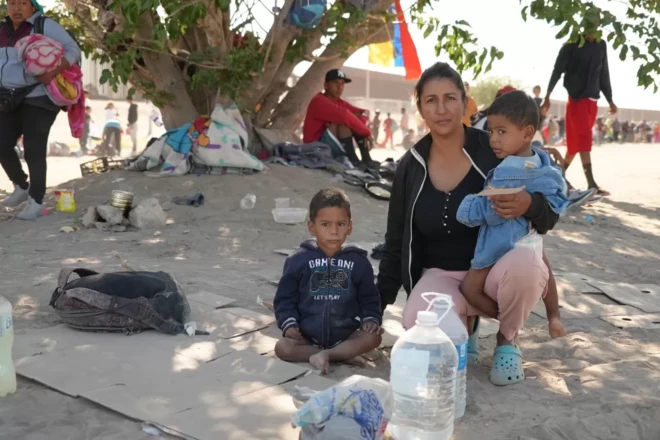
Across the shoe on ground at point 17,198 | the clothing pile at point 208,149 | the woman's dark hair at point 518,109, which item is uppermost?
the woman's dark hair at point 518,109

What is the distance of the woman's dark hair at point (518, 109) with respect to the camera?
120 inches

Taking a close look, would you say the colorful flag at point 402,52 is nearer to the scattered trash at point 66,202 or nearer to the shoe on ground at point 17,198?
the scattered trash at point 66,202

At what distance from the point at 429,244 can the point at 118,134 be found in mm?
17454

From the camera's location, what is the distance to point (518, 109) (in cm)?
305

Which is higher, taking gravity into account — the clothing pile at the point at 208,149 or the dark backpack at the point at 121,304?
the clothing pile at the point at 208,149

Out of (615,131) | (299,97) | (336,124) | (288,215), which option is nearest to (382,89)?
(615,131)

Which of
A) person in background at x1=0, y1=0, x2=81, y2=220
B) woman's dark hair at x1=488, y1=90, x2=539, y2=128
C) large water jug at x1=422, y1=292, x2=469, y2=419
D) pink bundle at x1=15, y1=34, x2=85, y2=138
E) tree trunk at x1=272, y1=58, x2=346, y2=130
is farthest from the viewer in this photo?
tree trunk at x1=272, y1=58, x2=346, y2=130

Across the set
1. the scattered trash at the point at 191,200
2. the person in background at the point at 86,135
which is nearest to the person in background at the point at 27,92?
the scattered trash at the point at 191,200

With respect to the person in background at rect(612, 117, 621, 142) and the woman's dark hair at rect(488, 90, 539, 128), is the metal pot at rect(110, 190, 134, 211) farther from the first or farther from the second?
the person in background at rect(612, 117, 621, 142)

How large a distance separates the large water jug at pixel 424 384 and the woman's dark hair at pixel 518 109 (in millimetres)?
999

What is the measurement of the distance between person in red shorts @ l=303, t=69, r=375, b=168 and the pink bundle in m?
3.10

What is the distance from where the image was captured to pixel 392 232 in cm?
351

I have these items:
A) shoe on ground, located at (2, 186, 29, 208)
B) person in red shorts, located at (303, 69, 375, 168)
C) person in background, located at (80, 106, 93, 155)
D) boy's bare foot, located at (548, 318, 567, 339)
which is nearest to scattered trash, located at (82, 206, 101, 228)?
shoe on ground, located at (2, 186, 29, 208)

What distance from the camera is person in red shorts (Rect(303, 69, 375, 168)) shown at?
29.8 feet
